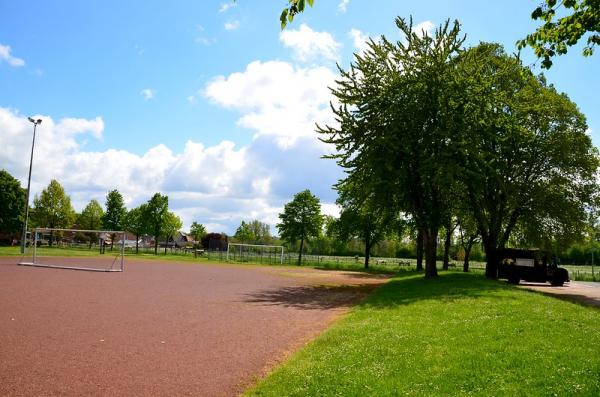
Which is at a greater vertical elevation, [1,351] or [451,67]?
[451,67]

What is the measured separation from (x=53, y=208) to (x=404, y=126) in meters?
67.4

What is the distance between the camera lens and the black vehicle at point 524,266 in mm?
30594

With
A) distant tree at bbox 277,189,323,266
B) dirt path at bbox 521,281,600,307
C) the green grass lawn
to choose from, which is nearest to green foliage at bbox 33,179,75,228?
distant tree at bbox 277,189,323,266

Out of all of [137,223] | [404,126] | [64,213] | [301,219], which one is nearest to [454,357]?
[404,126]

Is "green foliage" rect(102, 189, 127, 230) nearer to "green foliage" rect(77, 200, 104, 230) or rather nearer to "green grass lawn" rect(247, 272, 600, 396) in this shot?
"green foliage" rect(77, 200, 104, 230)

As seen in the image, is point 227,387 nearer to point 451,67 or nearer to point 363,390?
point 363,390

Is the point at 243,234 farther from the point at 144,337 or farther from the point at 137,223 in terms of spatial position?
the point at 144,337

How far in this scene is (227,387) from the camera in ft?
24.4

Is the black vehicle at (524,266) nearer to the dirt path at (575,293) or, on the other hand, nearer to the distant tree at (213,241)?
the dirt path at (575,293)

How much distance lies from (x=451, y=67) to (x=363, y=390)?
23722mm

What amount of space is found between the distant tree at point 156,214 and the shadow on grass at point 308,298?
50748 mm

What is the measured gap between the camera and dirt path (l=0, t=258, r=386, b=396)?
7.53 meters

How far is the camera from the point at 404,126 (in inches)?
1038

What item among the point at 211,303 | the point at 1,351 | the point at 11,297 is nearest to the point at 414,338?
the point at 1,351
